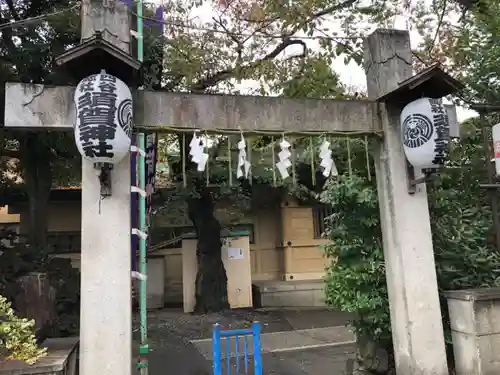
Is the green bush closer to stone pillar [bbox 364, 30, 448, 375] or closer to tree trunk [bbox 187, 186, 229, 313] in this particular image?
stone pillar [bbox 364, 30, 448, 375]

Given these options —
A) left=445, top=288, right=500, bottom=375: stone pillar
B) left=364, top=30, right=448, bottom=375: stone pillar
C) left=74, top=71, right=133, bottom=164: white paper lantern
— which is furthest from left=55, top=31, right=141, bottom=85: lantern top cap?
left=445, top=288, right=500, bottom=375: stone pillar

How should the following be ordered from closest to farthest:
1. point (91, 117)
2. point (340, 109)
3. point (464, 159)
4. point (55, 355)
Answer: point (91, 117) → point (55, 355) → point (340, 109) → point (464, 159)

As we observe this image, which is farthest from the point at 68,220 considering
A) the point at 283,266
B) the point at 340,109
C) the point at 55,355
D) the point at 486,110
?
the point at 486,110

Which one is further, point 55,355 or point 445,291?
point 445,291

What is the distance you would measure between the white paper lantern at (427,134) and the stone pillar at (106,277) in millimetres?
3913

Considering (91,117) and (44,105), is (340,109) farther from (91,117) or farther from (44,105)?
(44,105)

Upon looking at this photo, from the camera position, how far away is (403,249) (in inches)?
257

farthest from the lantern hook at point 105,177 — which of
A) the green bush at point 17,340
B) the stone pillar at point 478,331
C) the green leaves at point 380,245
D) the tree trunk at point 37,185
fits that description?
the tree trunk at point 37,185

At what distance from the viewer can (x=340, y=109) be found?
6.73 metres

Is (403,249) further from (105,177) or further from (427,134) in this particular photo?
(105,177)

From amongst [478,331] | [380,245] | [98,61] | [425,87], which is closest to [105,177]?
[98,61]

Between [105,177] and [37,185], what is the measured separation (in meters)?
7.50

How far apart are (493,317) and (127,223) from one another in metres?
5.27

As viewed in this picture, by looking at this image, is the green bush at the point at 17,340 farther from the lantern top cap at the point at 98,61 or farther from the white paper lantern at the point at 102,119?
the lantern top cap at the point at 98,61
